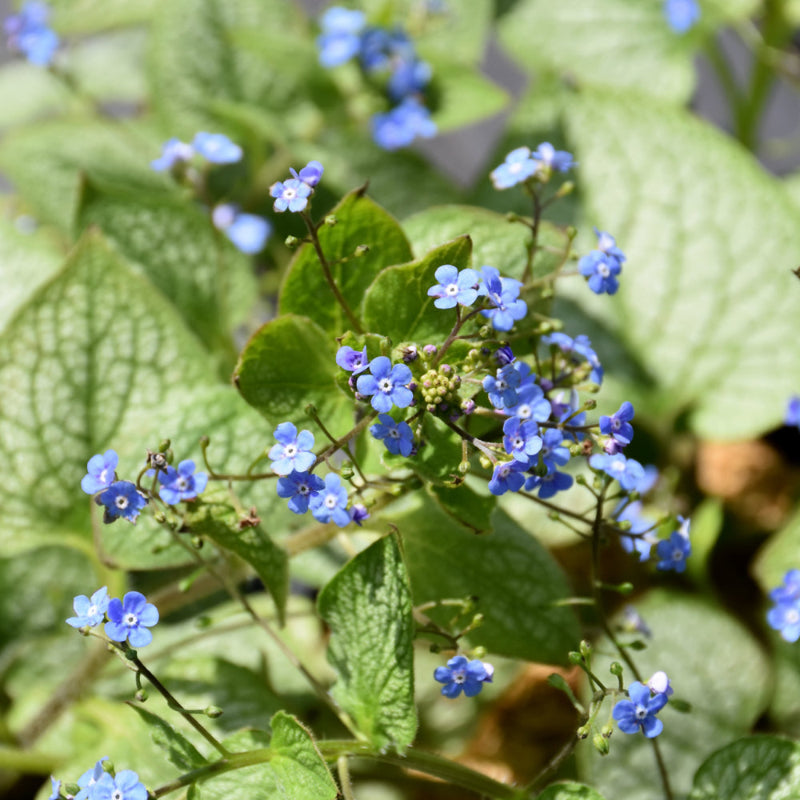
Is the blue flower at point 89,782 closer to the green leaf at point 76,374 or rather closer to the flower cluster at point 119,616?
the flower cluster at point 119,616

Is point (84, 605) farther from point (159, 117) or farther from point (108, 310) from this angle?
point (159, 117)

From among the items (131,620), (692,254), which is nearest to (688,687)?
(692,254)

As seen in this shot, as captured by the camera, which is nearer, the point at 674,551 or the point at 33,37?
the point at 674,551

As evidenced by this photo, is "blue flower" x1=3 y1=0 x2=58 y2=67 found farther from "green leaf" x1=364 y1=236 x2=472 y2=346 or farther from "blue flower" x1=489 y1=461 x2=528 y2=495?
"blue flower" x1=489 y1=461 x2=528 y2=495

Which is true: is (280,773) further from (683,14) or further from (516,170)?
(683,14)

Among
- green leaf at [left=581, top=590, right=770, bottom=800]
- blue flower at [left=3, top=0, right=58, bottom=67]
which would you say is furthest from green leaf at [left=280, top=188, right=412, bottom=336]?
blue flower at [left=3, top=0, right=58, bottom=67]

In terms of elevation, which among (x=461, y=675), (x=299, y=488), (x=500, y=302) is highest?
(x=500, y=302)
